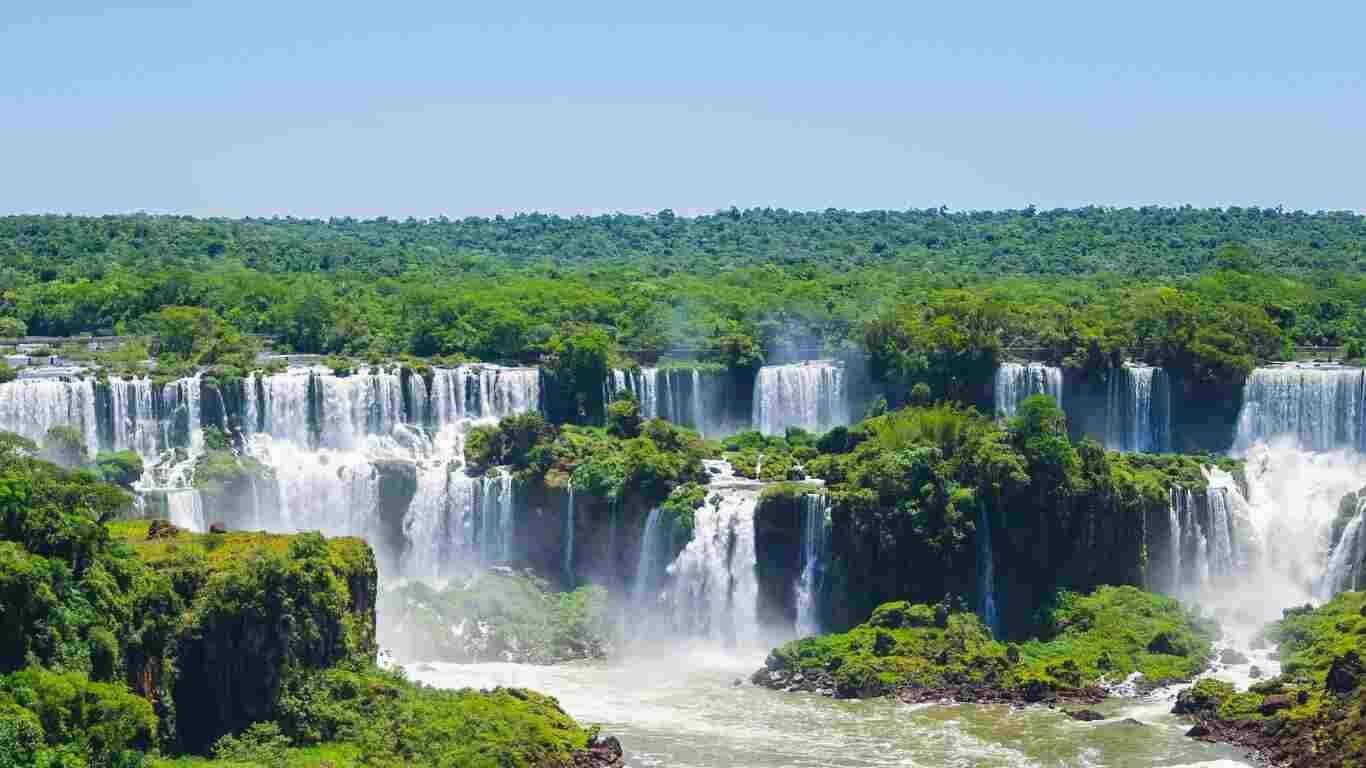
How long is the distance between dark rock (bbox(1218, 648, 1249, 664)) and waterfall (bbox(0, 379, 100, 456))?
3576cm

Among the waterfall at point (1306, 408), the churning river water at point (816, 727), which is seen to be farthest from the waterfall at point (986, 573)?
the waterfall at point (1306, 408)

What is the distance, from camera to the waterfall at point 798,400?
87.0 meters

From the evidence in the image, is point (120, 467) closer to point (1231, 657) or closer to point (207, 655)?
point (207, 655)

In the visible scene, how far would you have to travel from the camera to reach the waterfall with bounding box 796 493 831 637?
7188 centimetres

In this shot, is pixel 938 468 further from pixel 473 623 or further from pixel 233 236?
pixel 233 236

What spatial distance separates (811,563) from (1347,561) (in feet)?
52.7

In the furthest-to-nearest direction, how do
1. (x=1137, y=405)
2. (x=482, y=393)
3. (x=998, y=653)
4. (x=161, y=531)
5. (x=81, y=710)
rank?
1. (x=482, y=393)
2. (x=1137, y=405)
3. (x=998, y=653)
4. (x=161, y=531)
5. (x=81, y=710)

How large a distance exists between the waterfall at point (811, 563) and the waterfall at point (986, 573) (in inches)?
177

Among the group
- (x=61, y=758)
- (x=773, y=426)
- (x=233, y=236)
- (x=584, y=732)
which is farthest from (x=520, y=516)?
(x=233, y=236)

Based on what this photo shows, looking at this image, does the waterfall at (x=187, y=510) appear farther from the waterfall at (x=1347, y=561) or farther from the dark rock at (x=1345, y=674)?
the waterfall at (x=1347, y=561)

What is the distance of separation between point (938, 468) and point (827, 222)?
301 ft

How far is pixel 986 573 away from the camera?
70.9 meters

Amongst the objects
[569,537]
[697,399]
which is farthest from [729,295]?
[569,537]

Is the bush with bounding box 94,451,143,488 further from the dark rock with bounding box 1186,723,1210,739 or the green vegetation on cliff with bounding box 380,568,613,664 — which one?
the dark rock with bounding box 1186,723,1210,739
